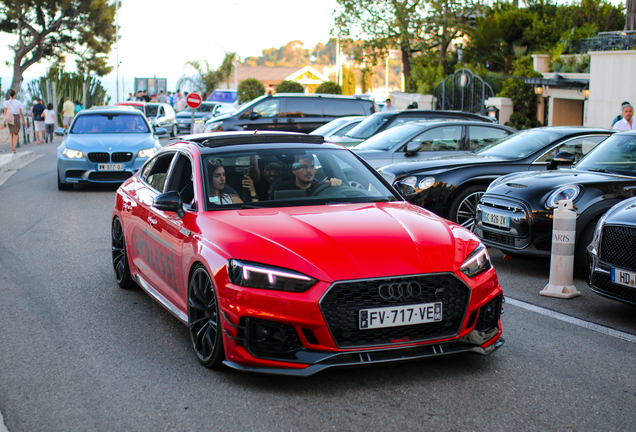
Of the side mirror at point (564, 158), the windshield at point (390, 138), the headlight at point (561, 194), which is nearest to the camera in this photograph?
the headlight at point (561, 194)

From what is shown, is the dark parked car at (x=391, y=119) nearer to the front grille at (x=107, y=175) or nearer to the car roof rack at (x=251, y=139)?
the front grille at (x=107, y=175)

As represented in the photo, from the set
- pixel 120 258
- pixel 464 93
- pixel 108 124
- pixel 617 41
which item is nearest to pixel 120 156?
pixel 108 124

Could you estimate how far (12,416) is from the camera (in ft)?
13.0

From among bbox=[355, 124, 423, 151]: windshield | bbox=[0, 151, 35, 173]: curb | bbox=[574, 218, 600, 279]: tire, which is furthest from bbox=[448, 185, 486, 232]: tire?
bbox=[0, 151, 35, 173]: curb

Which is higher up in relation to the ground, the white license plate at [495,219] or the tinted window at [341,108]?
the tinted window at [341,108]

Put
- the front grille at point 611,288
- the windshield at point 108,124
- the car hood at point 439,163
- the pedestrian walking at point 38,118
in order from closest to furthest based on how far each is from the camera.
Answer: the front grille at point 611,288, the car hood at point 439,163, the windshield at point 108,124, the pedestrian walking at point 38,118

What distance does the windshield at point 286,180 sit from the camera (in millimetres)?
5316

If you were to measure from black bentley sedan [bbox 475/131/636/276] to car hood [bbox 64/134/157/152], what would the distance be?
8.89 metres

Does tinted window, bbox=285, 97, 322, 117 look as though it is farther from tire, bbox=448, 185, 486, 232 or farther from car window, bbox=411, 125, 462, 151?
tire, bbox=448, 185, 486, 232

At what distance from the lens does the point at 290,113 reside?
22.0 metres

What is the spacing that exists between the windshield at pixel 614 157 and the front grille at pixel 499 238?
128 centimetres

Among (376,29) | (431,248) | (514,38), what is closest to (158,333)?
(431,248)

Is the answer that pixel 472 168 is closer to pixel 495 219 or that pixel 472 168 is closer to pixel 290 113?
pixel 495 219

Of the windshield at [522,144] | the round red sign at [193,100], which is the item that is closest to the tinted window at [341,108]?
the round red sign at [193,100]
